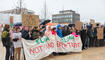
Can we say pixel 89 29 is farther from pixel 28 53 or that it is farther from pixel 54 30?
pixel 28 53

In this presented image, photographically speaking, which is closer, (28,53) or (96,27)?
(28,53)

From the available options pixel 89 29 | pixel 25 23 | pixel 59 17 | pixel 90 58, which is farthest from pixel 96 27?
pixel 59 17

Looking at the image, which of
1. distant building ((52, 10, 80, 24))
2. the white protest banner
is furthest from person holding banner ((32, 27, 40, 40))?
distant building ((52, 10, 80, 24))

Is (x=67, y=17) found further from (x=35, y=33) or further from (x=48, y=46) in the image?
(x=35, y=33)

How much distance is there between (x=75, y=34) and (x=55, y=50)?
6.12 ft

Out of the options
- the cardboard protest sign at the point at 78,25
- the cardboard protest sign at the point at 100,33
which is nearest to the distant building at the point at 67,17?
the cardboard protest sign at the point at 100,33

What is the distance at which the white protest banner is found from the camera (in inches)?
225

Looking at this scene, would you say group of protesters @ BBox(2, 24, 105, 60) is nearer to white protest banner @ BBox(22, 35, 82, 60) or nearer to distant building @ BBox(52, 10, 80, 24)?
white protest banner @ BBox(22, 35, 82, 60)

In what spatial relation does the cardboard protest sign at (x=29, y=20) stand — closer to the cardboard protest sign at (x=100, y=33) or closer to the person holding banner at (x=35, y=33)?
the person holding banner at (x=35, y=33)

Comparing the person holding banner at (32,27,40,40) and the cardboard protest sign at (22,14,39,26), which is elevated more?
the cardboard protest sign at (22,14,39,26)

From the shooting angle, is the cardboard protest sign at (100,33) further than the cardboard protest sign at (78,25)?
Yes

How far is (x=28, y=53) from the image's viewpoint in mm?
5645

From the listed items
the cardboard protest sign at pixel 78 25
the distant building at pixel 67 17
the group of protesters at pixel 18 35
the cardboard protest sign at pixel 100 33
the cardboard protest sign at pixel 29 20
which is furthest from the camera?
the distant building at pixel 67 17

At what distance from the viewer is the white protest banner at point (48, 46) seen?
5.72 meters
